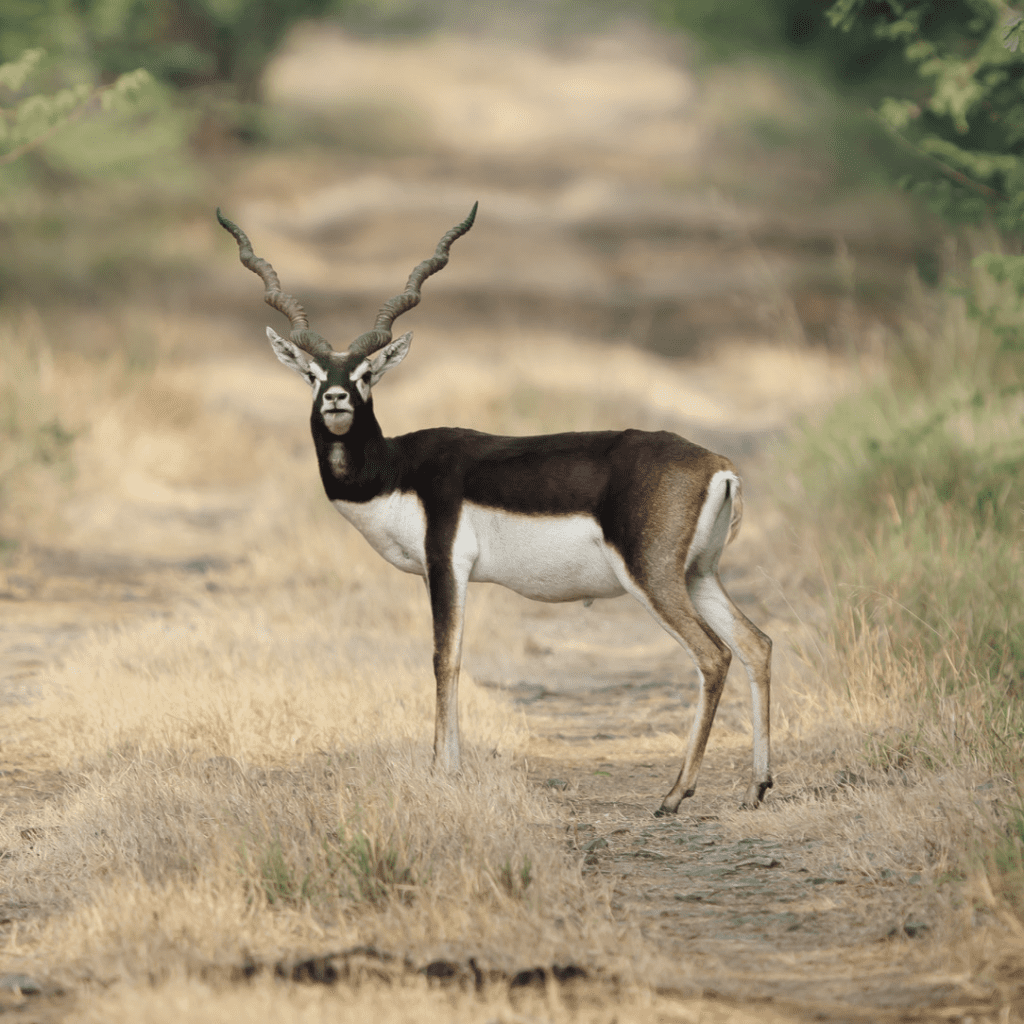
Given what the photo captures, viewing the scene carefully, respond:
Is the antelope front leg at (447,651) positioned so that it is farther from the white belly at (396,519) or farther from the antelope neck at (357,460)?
the antelope neck at (357,460)

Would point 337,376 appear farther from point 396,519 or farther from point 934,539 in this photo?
point 934,539

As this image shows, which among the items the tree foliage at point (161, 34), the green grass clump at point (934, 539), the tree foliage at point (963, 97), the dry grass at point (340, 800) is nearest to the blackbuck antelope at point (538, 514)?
the dry grass at point (340, 800)

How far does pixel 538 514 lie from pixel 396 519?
71 cm

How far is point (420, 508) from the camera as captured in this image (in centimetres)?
647

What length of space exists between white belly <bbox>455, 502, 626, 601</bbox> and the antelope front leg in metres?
0.12

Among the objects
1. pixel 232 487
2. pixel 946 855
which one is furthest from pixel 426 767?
pixel 232 487

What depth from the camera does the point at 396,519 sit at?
21.4ft

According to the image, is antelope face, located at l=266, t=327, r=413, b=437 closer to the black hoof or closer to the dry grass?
the dry grass

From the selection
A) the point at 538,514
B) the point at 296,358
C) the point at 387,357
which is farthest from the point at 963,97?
the point at 296,358

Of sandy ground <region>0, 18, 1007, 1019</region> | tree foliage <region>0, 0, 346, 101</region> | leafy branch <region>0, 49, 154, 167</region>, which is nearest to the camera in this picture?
sandy ground <region>0, 18, 1007, 1019</region>

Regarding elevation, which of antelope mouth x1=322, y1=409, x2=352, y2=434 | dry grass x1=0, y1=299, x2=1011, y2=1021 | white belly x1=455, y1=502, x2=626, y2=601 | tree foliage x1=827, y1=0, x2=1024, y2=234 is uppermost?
tree foliage x1=827, y1=0, x2=1024, y2=234

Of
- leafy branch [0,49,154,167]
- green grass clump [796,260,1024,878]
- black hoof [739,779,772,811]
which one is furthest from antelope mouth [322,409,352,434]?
leafy branch [0,49,154,167]

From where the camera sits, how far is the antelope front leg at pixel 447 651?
6348 millimetres

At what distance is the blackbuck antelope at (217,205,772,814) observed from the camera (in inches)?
236
